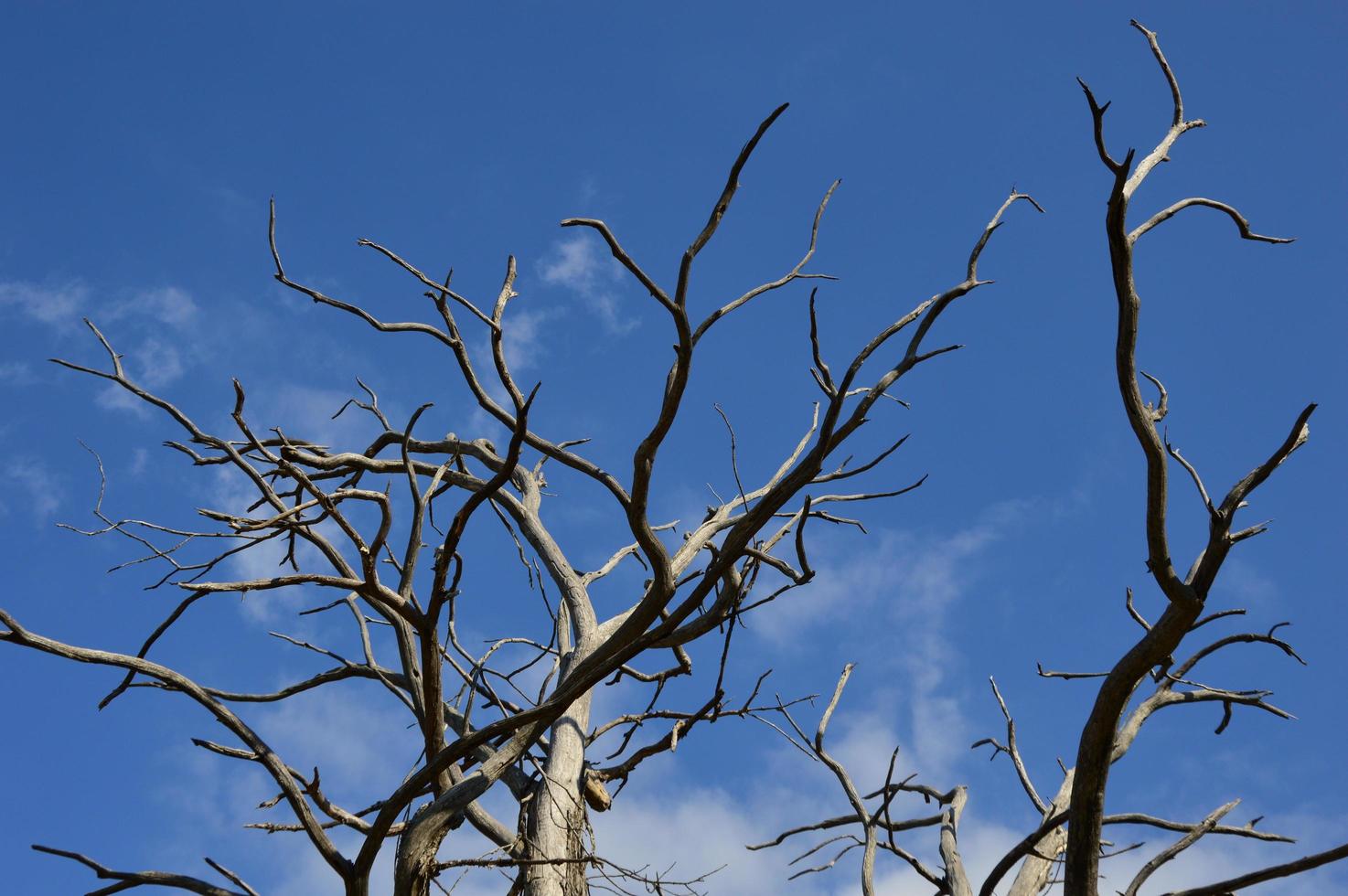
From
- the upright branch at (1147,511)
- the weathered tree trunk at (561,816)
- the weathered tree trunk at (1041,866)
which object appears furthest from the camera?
the weathered tree trunk at (1041,866)

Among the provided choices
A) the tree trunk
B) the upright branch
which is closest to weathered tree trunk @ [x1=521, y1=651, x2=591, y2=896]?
the tree trunk

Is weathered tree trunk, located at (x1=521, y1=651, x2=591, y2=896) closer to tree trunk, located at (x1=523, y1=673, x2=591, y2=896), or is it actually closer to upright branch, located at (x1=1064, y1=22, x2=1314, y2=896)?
tree trunk, located at (x1=523, y1=673, x2=591, y2=896)

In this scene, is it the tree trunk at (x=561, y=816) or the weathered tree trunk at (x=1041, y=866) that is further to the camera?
the weathered tree trunk at (x=1041, y=866)

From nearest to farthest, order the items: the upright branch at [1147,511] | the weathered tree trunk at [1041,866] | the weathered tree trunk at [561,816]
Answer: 1. the upright branch at [1147,511]
2. the weathered tree trunk at [561,816]
3. the weathered tree trunk at [1041,866]

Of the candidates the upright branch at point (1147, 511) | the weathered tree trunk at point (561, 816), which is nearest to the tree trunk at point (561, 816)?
the weathered tree trunk at point (561, 816)

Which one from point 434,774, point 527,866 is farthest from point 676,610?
point 527,866

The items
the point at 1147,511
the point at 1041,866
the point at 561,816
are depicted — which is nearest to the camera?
the point at 1147,511

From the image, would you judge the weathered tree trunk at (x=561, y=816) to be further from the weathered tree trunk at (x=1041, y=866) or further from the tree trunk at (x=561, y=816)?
the weathered tree trunk at (x=1041, y=866)

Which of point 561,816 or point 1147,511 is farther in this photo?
point 561,816

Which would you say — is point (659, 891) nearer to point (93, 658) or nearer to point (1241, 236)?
point (93, 658)

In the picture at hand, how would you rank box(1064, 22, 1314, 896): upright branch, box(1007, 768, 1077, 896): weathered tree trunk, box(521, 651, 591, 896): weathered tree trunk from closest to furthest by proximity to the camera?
1. box(1064, 22, 1314, 896): upright branch
2. box(521, 651, 591, 896): weathered tree trunk
3. box(1007, 768, 1077, 896): weathered tree trunk

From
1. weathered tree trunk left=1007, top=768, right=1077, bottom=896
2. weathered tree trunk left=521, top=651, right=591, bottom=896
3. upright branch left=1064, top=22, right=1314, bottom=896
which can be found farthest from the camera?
weathered tree trunk left=1007, top=768, right=1077, bottom=896

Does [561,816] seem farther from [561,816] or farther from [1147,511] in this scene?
[1147,511]

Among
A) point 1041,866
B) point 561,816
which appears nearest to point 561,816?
point 561,816
